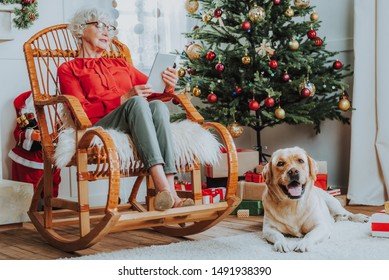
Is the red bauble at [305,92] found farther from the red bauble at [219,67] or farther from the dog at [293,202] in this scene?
the dog at [293,202]

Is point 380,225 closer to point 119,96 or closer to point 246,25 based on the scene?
point 119,96

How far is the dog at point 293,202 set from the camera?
2229mm

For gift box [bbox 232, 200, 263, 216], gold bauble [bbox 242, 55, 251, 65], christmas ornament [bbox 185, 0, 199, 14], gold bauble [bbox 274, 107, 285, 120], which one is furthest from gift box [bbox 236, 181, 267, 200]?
christmas ornament [bbox 185, 0, 199, 14]

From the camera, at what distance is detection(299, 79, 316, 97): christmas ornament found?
323 centimetres

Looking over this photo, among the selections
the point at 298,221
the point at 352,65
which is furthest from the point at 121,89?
the point at 352,65

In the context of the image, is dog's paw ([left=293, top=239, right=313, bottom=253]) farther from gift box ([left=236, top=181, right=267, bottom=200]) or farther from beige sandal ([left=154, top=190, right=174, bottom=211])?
gift box ([left=236, top=181, right=267, bottom=200])

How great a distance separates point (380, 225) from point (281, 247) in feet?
1.50

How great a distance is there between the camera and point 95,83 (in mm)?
2590

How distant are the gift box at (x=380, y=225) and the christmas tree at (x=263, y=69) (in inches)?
41.0

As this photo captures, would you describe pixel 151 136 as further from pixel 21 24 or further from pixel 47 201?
pixel 21 24

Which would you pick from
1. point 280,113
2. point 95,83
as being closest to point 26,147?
point 95,83

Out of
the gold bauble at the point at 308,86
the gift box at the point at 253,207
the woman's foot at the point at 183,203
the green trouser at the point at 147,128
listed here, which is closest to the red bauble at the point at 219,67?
the gold bauble at the point at 308,86

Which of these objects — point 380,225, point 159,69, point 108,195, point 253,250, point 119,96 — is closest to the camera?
point 108,195

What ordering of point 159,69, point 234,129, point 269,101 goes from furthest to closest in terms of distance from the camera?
point 234,129
point 269,101
point 159,69
